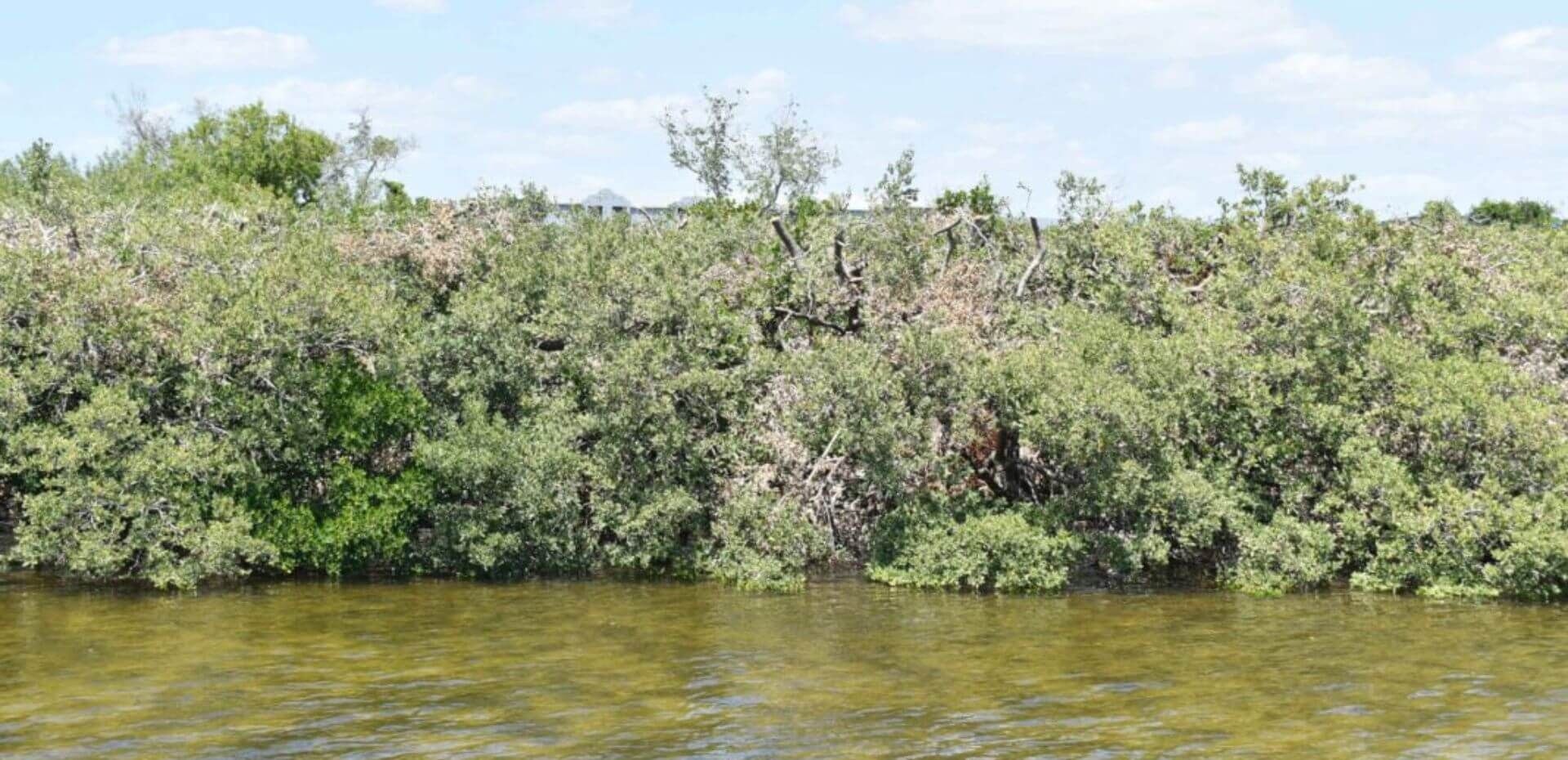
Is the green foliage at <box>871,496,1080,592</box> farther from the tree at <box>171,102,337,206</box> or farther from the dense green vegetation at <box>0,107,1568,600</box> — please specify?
the tree at <box>171,102,337,206</box>

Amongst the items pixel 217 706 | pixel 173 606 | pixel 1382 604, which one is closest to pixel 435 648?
pixel 217 706

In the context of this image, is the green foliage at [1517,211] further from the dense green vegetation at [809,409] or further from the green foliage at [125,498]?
the green foliage at [125,498]

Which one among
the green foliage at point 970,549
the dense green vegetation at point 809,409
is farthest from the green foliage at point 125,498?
the green foliage at point 970,549

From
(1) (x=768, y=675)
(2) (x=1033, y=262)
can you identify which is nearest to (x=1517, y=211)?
(2) (x=1033, y=262)

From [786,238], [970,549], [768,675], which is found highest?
[786,238]

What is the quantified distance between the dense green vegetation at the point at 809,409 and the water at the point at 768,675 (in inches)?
42.6

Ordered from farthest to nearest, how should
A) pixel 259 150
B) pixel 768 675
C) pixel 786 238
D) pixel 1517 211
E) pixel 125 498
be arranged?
pixel 259 150
pixel 1517 211
pixel 786 238
pixel 125 498
pixel 768 675

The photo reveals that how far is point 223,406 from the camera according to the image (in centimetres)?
2488

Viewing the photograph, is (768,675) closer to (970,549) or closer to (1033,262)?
(970,549)

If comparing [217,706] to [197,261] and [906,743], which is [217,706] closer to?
[906,743]

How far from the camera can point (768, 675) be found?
18.4 m

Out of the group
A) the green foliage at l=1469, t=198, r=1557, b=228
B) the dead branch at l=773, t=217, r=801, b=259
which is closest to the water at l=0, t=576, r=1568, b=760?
the dead branch at l=773, t=217, r=801, b=259

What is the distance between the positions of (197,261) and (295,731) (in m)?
12.8

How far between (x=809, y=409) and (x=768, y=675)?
23.6 ft
